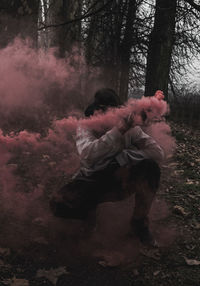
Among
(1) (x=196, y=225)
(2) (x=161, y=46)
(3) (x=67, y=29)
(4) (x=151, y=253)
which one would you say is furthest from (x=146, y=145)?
(3) (x=67, y=29)

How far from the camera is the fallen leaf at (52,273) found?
278 cm

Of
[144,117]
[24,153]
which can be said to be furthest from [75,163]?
[144,117]

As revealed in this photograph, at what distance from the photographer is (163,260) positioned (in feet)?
10.4

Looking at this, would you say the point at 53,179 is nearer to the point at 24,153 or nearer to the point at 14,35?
the point at 24,153

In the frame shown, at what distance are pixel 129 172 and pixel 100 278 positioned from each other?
104 centimetres

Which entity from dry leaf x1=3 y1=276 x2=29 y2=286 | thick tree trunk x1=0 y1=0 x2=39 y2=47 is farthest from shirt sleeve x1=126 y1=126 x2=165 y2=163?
thick tree trunk x1=0 y1=0 x2=39 y2=47

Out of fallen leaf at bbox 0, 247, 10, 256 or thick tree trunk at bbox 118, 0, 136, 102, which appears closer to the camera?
fallen leaf at bbox 0, 247, 10, 256

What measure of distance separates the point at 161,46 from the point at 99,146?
5.28m

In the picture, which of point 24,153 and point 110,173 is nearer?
point 110,173

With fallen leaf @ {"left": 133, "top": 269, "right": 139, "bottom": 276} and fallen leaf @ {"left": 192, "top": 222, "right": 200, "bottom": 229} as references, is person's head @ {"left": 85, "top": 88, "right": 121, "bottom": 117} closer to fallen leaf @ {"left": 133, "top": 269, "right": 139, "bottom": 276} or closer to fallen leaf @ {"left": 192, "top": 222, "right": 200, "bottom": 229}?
fallen leaf @ {"left": 133, "top": 269, "right": 139, "bottom": 276}

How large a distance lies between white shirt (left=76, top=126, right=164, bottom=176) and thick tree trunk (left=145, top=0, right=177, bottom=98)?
466 cm

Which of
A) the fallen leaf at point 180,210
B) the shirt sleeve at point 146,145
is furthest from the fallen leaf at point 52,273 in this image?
the fallen leaf at point 180,210

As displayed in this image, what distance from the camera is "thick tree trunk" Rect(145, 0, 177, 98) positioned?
752cm

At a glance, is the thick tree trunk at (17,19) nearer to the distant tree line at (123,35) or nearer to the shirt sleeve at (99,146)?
the distant tree line at (123,35)
